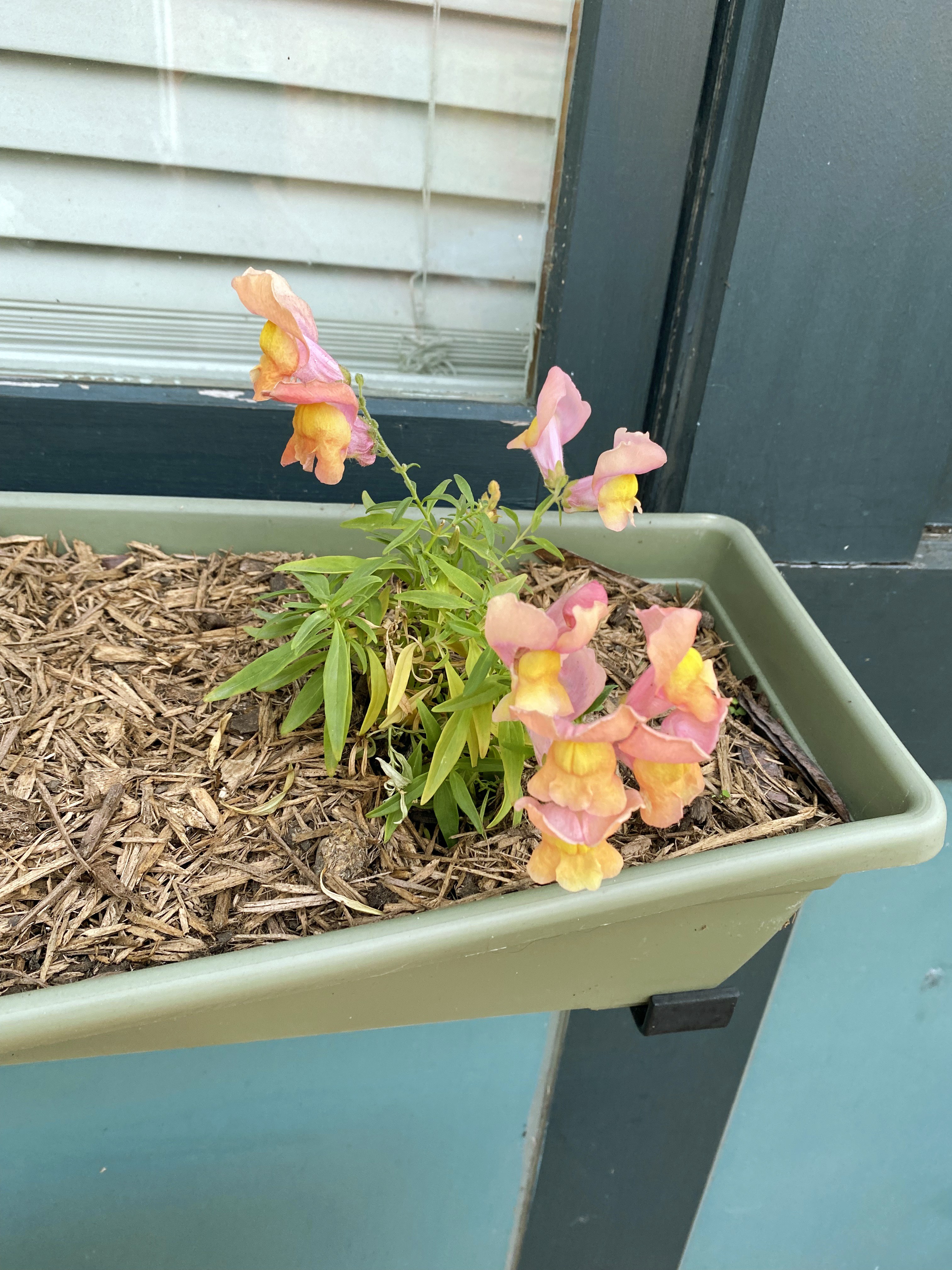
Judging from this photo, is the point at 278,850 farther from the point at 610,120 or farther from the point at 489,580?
the point at 610,120

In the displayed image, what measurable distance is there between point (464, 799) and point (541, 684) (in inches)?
8.7

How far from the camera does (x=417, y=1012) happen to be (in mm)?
736

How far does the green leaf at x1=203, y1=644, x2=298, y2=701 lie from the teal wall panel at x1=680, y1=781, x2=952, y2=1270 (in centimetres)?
98

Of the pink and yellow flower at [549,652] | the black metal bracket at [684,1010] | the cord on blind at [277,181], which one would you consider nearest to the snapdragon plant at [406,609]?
the pink and yellow flower at [549,652]

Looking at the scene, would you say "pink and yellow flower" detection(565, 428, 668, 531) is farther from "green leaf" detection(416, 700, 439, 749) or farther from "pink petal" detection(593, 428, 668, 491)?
"green leaf" detection(416, 700, 439, 749)

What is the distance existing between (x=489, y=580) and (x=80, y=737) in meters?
0.41

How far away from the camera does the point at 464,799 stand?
2.43ft

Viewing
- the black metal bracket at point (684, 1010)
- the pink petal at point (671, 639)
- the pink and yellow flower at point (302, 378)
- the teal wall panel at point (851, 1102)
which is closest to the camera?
the pink petal at point (671, 639)

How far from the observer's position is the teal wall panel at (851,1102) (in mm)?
1440

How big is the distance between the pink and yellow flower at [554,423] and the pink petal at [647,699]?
27 cm

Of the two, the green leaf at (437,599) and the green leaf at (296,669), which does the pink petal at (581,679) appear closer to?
the green leaf at (437,599)

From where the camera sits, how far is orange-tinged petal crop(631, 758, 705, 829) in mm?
572

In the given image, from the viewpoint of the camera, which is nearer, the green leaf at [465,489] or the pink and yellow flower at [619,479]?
the pink and yellow flower at [619,479]

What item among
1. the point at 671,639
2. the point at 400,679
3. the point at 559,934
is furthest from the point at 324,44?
the point at 559,934
